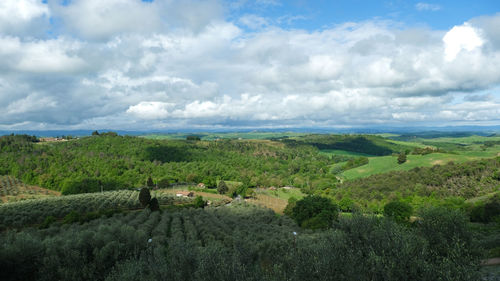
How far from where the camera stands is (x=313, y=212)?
47.6 meters

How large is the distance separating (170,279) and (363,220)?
14.3 metres

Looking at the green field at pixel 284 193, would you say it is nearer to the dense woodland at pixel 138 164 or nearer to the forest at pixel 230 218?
the forest at pixel 230 218

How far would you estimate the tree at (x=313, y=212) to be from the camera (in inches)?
1723

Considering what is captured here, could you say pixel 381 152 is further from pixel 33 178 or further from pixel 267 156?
pixel 33 178

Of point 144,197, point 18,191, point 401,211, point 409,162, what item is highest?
point 409,162

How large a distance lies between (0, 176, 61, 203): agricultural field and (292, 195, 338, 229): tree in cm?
6397

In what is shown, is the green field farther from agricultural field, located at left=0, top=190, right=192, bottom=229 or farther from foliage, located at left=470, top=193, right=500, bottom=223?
foliage, located at left=470, top=193, right=500, bottom=223

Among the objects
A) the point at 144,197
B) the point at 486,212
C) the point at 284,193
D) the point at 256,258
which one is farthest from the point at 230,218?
the point at 284,193

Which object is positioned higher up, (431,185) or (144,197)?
(144,197)

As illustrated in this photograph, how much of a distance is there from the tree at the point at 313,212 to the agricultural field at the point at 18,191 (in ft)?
210

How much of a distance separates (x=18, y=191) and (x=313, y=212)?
80702 mm

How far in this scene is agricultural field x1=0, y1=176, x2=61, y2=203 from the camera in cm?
5996

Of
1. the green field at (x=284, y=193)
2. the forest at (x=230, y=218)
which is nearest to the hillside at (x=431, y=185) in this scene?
the forest at (x=230, y=218)

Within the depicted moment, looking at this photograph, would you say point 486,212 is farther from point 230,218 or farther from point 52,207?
point 52,207
